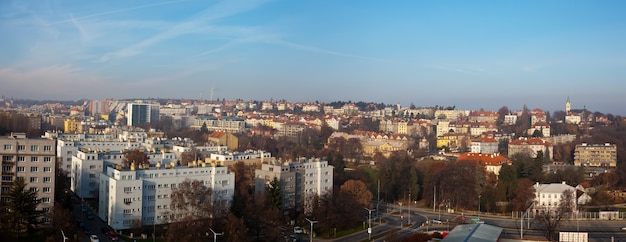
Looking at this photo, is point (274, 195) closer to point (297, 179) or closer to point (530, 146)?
point (297, 179)

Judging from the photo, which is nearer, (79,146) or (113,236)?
(113,236)

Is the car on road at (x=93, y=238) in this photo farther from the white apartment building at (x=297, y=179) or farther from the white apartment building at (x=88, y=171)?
the white apartment building at (x=297, y=179)

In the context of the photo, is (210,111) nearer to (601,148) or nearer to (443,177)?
(601,148)

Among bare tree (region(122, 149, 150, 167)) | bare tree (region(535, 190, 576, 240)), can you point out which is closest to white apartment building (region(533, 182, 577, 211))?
bare tree (region(535, 190, 576, 240))

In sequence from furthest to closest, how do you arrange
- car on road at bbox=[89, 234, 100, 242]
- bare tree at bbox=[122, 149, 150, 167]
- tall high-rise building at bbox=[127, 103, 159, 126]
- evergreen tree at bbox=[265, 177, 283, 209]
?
tall high-rise building at bbox=[127, 103, 159, 126], bare tree at bbox=[122, 149, 150, 167], evergreen tree at bbox=[265, 177, 283, 209], car on road at bbox=[89, 234, 100, 242]

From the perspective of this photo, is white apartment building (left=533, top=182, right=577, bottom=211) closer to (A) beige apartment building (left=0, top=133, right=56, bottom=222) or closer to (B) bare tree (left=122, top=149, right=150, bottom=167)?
(B) bare tree (left=122, top=149, right=150, bottom=167)

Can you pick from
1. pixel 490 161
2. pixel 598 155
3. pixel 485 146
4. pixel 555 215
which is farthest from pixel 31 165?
pixel 598 155

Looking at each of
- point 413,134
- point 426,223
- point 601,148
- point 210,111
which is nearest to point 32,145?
point 426,223
